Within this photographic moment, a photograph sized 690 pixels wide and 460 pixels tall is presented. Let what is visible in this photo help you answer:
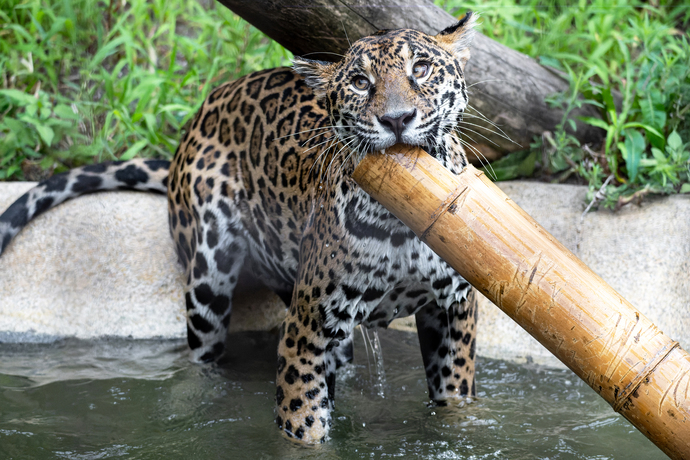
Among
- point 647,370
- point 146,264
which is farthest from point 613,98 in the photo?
point 146,264

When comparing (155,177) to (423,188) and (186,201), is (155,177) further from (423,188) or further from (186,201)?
(423,188)

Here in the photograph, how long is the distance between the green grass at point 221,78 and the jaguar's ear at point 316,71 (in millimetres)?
2537

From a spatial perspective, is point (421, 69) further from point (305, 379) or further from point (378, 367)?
point (378, 367)

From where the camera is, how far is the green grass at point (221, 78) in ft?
16.8

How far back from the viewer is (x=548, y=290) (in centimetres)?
242

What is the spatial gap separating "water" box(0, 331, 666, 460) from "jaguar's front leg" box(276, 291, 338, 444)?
3.8 inches

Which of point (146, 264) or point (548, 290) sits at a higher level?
point (548, 290)

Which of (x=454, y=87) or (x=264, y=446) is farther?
(x=264, y=446)

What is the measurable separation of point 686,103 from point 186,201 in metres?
3.72

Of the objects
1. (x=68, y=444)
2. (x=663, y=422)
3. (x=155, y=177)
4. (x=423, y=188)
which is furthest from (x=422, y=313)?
(x=155, y=177)

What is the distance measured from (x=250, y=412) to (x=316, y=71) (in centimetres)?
196

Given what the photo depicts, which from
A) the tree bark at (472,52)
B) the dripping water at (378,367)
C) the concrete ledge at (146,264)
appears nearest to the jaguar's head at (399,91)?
the tree bark at (472,52)

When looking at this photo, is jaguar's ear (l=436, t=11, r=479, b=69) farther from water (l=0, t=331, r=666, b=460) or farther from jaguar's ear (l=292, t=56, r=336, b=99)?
water (l=0, t=331, r=666, b=460)

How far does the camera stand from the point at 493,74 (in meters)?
5.03
